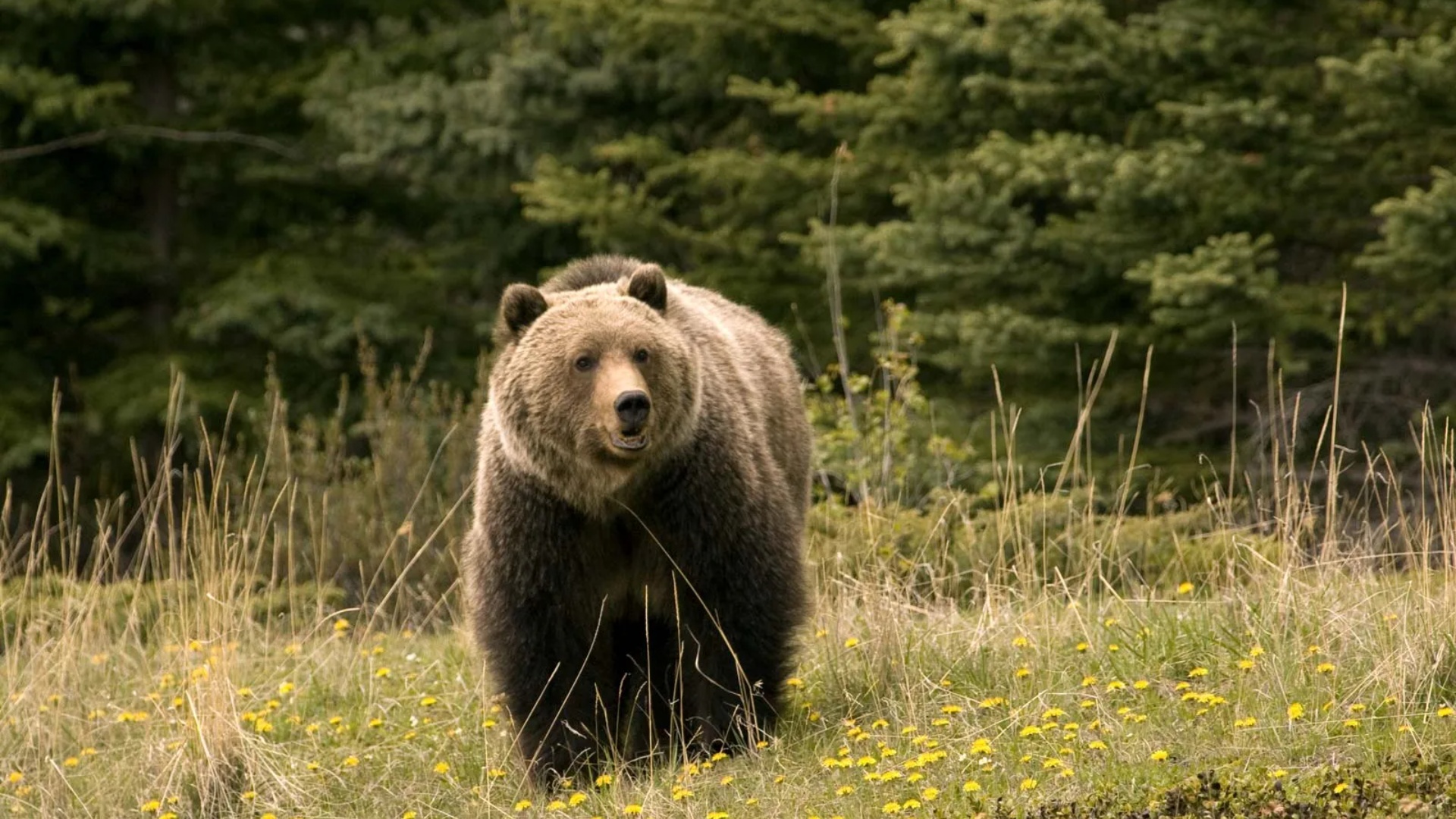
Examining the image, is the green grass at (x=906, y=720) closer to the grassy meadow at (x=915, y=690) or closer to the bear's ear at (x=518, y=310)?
the grassy meadow at (x=915, y=690)

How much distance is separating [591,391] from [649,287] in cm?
59

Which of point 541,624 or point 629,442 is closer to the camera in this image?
point 629,442

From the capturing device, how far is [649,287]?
6.28 meters

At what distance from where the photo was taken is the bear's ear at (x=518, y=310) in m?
6.11

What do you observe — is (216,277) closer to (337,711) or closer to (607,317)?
(337,711)

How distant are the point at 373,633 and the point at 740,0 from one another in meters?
7.55

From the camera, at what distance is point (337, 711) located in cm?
744

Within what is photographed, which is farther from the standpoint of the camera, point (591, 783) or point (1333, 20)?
point (1333, 20)

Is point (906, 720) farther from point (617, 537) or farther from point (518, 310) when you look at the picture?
point (518, 310)

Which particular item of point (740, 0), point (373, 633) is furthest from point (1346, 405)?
point (373, 633)

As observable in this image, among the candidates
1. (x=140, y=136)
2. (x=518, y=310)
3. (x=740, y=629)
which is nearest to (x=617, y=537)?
(x=740, y=629)

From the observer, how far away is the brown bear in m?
5.92

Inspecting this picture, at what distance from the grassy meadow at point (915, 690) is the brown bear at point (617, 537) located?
0.25 m

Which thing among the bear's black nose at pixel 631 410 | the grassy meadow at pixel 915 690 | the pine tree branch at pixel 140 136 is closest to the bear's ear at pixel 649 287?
the bear's black nose at pixel 631 410
